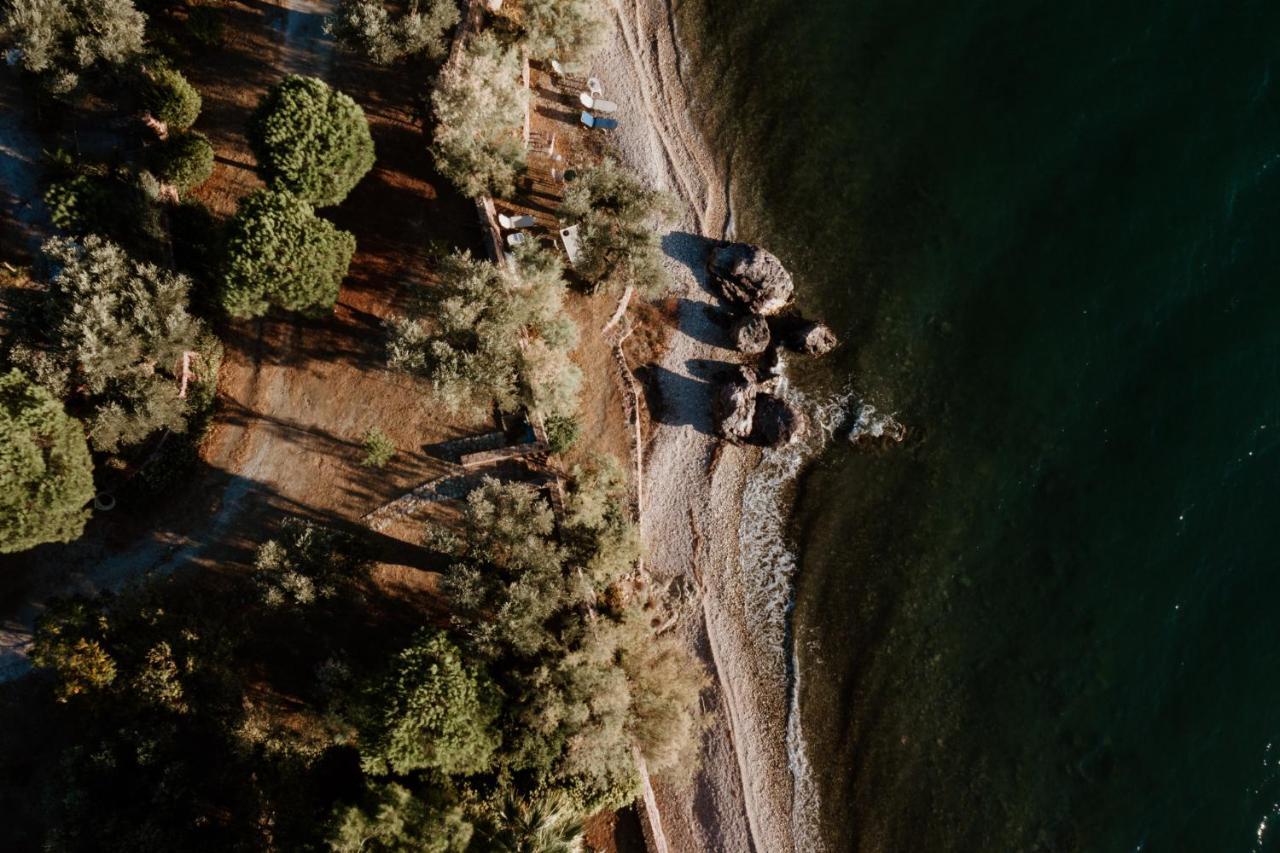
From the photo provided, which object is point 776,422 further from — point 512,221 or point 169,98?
point 169,98

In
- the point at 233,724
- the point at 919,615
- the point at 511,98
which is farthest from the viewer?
the point at 919,615

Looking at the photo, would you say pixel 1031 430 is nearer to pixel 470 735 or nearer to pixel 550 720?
pixel 550 720

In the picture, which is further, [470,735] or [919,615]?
[919,615]

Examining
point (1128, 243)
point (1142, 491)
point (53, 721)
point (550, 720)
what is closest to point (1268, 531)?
point (1142, 491)

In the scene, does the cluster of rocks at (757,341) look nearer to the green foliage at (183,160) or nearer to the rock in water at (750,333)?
the rock in water at (750,333)

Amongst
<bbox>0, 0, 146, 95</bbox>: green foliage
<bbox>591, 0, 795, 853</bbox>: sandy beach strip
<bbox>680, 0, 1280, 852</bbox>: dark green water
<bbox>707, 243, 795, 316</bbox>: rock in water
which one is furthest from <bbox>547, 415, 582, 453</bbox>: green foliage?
<bbox>0, 0, 146, 95</bbox>: green foliage
